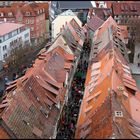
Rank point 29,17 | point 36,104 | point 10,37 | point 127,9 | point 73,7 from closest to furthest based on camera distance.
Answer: point 36,104 → point 10,37 → point 29,17 → point 127,9 → point 73,7

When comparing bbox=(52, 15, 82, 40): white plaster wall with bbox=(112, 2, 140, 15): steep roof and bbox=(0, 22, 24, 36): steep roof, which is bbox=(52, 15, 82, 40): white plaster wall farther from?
bbox=(112, 2, 140, 15): steep roof

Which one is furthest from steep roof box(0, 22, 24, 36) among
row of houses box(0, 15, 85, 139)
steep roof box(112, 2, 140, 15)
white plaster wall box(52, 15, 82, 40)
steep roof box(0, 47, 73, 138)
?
steep roof box(112, 2, 140, 15)

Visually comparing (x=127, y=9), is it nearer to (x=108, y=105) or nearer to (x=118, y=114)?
(x=108, y=105)

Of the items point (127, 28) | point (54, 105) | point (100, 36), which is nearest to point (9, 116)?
point (54, 105)

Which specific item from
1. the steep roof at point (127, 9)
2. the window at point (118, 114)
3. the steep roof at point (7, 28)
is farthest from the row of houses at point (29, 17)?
the window at point (118, 114)

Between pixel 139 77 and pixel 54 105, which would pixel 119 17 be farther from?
pixel 54 105

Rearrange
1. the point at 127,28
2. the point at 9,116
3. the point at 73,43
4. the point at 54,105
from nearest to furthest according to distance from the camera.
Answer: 1. the point at 9,116
2. the point at 54,105
3. the point at 73,43
4. the point at 127,28

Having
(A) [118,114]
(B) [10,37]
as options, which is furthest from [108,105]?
(B) [10,37]
